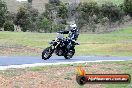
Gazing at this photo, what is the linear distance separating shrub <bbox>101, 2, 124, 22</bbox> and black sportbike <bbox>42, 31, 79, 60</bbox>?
197 feet

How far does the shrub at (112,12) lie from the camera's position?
3282 inches

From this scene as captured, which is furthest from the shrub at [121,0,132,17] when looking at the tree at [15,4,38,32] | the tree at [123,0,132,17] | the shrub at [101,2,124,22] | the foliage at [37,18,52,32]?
the tree at [15,4,38,32]

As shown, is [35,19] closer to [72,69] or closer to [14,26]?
[14,26]

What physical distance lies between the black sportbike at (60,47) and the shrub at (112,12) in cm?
6011

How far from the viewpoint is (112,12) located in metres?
83.7

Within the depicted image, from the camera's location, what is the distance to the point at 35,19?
78.6 metres

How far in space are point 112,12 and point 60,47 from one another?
60908 millimetres

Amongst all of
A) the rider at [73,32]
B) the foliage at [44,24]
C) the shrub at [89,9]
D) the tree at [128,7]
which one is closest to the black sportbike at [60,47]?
the rider at [73,32]

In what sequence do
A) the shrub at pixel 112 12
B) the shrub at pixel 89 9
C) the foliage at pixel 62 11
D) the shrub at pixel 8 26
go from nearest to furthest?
the shrub at pixel 8 26 → the shrub at pixel 112 12 → the shrub at pixel 89 9 → the foliage at pixel 62 11

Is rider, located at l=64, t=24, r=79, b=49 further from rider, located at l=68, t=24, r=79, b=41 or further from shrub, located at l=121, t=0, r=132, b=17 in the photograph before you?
shrub, located at l=121, t=0, r=132, b=17

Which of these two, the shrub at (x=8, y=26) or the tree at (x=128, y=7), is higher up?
the tree at (x=128, y=7)

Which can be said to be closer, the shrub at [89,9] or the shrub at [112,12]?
the shrub at [112,12]

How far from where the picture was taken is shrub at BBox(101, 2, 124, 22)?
3282 inches

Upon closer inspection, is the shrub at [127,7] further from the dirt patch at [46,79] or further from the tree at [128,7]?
the dirt patch at [46,79]
